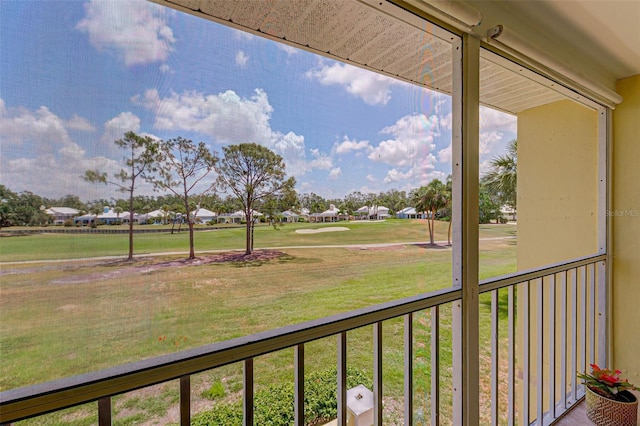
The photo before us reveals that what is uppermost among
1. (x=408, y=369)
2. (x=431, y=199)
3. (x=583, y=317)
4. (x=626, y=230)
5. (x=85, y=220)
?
(x=431, y=199)

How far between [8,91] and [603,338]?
3411mm

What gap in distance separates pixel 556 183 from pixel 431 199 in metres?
1.63

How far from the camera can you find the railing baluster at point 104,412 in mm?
644

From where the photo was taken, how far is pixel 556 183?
8.60ft

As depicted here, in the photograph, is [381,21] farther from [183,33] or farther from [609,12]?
[609,12]

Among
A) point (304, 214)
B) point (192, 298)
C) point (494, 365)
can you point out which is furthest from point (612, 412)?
point (192, 298)

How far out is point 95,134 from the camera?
0.91m

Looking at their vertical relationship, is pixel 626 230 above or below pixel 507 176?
below

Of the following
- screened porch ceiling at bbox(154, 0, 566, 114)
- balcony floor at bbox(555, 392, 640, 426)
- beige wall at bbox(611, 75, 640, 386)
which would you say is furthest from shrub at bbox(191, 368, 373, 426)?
beige wall at bbox(611, 75, 640, 386)

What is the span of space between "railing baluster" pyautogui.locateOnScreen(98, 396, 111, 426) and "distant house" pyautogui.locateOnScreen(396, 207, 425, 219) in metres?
1.61

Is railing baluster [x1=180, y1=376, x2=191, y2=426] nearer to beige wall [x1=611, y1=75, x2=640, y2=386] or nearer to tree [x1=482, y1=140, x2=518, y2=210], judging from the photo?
tree [x1=482, y1=140, x2=518, y2=210]

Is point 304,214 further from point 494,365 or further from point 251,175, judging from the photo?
point 494,365

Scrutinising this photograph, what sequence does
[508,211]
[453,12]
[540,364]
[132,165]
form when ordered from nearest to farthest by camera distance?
[132,165] → [453,12] → [540,364] → [508,211]

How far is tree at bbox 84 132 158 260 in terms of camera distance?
3.14 ft
